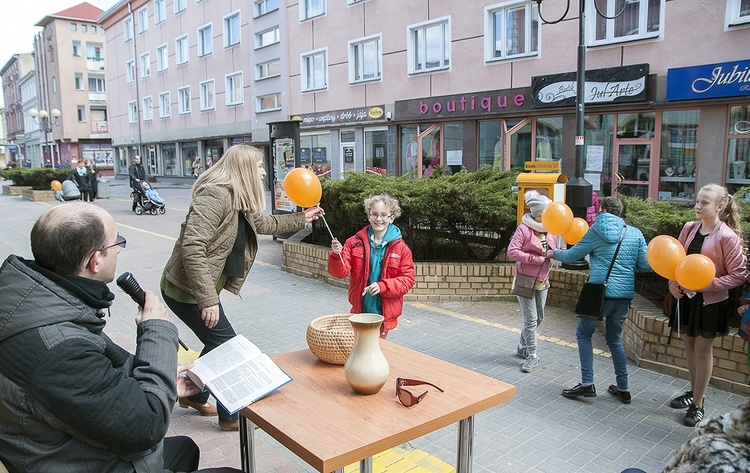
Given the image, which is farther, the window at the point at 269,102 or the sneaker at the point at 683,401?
the window at the point at 269,102

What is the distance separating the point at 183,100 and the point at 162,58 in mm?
3945

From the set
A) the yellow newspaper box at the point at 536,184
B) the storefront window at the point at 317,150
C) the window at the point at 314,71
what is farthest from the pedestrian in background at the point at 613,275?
the window at the point at 314,71

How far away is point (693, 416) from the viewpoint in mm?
4086

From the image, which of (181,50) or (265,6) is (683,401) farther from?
(181,50)

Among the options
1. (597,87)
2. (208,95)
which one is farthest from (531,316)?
(208,95)

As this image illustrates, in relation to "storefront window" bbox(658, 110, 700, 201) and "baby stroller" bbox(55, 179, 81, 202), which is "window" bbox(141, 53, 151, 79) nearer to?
"baby stroller" bbox(55, 179, 81, 202)

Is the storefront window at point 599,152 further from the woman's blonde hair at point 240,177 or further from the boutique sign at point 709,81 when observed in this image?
the woman's blonde hair at point 240,177

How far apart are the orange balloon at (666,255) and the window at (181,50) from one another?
33.7 m

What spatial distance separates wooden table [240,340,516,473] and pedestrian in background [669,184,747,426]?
232cm

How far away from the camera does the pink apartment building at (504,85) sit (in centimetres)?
1282

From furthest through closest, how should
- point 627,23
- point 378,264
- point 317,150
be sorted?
point 317,150 < point 627,23 < point 378,264

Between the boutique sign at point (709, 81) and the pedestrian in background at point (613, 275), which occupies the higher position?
the boutique sign at point (709, 81)

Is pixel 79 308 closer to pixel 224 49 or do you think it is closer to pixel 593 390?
pixel 593 390

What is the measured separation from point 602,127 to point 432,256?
912 cm
